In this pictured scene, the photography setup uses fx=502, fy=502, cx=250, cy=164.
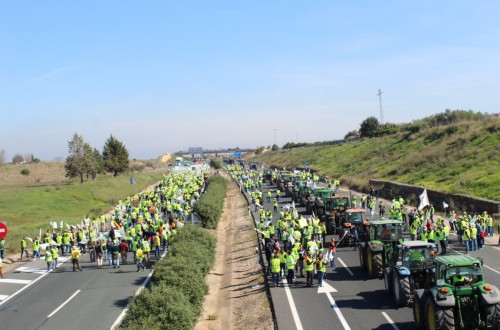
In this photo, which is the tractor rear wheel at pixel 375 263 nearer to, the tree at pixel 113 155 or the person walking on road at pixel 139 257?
the person walking on road at pixel 139 257

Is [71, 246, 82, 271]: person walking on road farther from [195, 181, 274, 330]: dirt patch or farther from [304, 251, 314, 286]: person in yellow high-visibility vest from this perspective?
[304, 251, 314, 286]: person in yellow high-visibility vest

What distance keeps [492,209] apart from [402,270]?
2063 centimetres

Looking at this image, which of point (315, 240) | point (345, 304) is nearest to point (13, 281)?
point (315, 240)

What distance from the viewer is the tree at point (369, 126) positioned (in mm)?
106656

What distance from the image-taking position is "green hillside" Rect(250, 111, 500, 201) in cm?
4419

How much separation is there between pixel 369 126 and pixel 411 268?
95.3m

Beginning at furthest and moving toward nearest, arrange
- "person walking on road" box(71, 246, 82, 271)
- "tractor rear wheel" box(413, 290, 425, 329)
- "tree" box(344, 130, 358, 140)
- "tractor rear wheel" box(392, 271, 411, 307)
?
"tree" box(344, 130, 358, 140)
"person walking on road" box(71, 246, 82, 271)
"tractor rear wheel" box(392, 271, 411, 307)
"tractor rear wheel" box(413, 290, 425, 329)

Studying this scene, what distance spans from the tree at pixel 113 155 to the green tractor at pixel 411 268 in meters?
82.2

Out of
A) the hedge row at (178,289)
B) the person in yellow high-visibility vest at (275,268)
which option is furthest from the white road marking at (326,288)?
the hedge row at (178,289)

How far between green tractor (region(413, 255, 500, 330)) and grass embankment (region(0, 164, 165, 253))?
29.3 metres

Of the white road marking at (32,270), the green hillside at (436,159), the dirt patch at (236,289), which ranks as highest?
the green hillside at (436,159)

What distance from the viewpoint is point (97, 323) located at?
52.6 ft

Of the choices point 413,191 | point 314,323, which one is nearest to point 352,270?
point 314,323

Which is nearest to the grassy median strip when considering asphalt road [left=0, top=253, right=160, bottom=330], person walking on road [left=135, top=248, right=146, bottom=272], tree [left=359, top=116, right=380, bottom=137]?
person walking on road [left=135, top=248, right=146, bottom=272]
